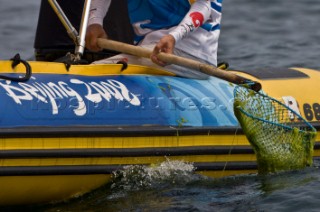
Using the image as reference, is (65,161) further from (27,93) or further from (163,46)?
(163,46)

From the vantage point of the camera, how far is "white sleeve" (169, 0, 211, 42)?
21.0 feet

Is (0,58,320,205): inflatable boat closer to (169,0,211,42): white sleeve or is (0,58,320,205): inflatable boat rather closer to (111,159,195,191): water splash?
(111,159,195,191): water splash

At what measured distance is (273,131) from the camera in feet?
20.3

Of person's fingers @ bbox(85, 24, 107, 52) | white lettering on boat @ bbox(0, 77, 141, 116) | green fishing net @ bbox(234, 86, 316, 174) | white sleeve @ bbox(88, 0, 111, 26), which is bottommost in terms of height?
green fishing net @ bbox(234, 86, 316, 174)

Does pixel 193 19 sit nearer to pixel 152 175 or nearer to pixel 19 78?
pixel 152 175

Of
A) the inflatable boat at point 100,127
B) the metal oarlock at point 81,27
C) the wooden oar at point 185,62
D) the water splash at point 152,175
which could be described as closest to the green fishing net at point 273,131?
the wooden oar at point 185,62

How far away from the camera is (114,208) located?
19.4 ft

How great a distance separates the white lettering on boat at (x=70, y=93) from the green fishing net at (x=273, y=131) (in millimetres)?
588

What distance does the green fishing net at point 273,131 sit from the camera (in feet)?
19.9

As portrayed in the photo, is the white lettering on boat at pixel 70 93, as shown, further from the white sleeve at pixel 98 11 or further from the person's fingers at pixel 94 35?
the white sleeve at pixel 98 11

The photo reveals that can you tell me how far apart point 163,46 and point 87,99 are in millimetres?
595

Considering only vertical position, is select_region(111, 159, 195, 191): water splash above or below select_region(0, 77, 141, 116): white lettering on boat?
below

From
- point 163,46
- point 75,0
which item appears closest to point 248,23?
point 75,0

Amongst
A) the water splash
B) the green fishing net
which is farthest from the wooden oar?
the water splash
